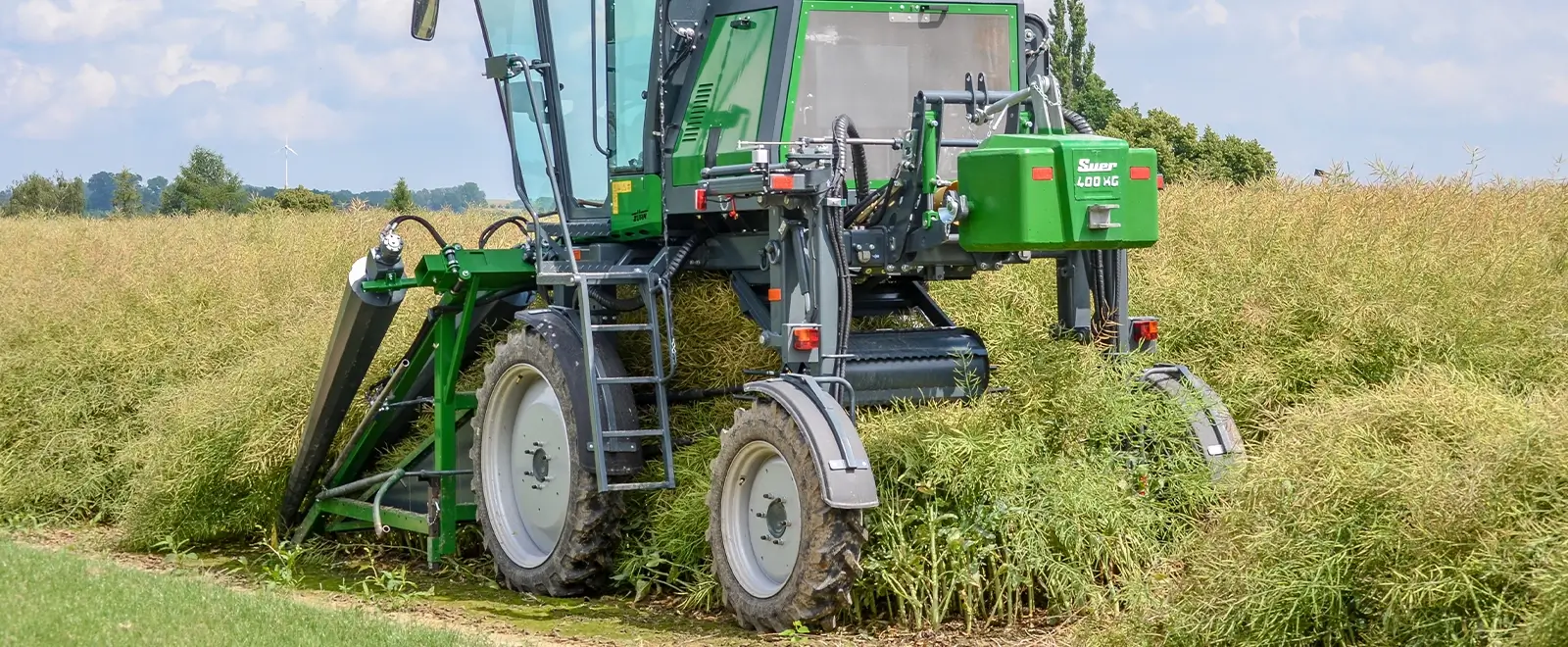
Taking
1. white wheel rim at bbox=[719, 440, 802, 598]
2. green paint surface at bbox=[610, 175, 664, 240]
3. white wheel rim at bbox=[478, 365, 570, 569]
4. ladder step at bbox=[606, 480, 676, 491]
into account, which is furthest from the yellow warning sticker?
white wheel rim at bbox=[719, 440, 802, 598]

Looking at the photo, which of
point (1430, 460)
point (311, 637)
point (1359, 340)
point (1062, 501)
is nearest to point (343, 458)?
point (311, 637)

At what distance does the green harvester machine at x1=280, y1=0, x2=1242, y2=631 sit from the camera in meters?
A: 7.12

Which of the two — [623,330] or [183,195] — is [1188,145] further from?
[183,195]

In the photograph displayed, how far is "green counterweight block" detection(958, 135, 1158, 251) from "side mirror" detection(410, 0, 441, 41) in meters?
3.38

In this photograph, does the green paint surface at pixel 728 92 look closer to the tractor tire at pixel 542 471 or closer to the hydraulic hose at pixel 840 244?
the hydraulic hose at pixel 840 244

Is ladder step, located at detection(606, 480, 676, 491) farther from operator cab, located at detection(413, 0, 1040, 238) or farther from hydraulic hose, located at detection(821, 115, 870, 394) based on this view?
operator cab, located at detection(413, 0, 1040, 238)

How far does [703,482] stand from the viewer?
8258mm

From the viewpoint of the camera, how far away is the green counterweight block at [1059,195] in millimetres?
6898

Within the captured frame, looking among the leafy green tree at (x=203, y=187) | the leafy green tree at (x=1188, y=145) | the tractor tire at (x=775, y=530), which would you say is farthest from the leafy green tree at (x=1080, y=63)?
the tractor tire at (x=775, y=530)

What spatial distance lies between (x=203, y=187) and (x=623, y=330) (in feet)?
120

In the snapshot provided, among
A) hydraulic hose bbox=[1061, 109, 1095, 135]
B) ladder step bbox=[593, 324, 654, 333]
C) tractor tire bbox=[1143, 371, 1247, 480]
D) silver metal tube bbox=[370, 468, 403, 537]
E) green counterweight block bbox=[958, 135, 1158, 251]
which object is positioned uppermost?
hydraulic hose bbox=[1061, 109, 1095, 135]

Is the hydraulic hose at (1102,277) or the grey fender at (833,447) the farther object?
the hydraulic hose at (1102,277)

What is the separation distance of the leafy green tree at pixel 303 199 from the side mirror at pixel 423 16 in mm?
21416

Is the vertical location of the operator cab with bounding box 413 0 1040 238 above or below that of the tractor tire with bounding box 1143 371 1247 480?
above
